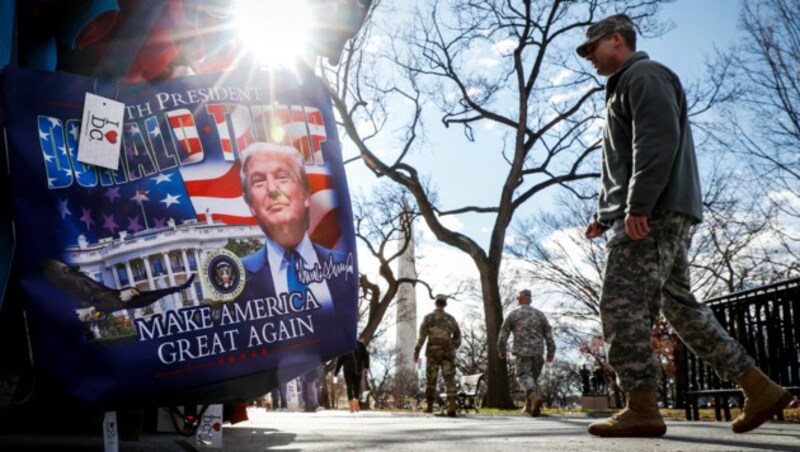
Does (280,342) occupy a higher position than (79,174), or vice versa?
(79,174)

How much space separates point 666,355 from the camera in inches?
1252

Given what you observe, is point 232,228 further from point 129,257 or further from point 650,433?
point 650,433

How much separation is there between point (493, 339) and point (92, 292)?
18.1 metres

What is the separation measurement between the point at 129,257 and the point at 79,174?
0.76 feet

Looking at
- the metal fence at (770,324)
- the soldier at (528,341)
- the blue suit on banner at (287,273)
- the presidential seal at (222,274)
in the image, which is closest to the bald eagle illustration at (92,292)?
the presidential seal at (222,274)

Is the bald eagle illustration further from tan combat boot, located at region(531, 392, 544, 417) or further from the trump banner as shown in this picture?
tan combat boot, located at region(531, 392, 544, 417)

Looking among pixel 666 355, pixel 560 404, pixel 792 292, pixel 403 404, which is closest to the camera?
pixel 792 292

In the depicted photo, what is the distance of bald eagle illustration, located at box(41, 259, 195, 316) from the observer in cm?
178

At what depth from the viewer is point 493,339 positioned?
63.8ft

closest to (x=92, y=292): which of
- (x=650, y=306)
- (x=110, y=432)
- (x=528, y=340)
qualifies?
(x=110, y=432)

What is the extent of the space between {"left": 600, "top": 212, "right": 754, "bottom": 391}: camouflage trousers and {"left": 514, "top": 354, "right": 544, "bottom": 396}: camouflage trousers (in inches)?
353

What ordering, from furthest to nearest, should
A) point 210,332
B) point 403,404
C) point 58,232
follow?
1. point 403,404
2. point 210,332
3. point 58,232

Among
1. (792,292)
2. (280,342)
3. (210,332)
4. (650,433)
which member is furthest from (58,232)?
(792,292)

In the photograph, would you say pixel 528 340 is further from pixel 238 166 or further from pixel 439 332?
pixel 238 166
